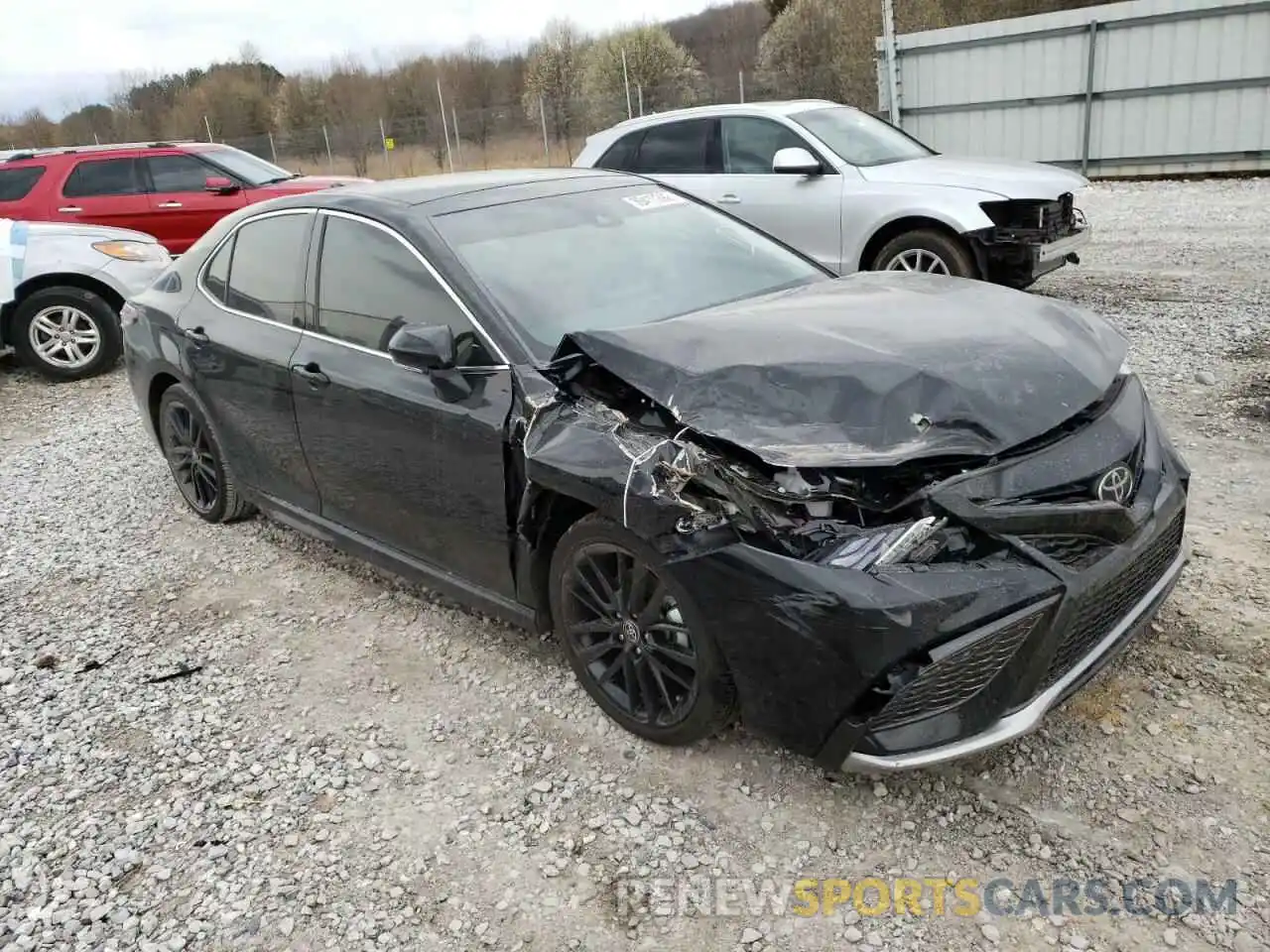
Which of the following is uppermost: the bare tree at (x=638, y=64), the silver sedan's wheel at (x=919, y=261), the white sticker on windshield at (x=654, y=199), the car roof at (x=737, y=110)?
the bare tree at (x=638, y=64)

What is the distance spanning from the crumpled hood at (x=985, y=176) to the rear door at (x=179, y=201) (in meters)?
6.80

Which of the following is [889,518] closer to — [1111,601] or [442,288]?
[1111,601]

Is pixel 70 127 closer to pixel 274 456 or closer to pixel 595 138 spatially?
pixel 595 138

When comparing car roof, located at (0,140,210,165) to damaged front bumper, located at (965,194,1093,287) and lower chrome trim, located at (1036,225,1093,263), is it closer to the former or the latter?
damaged front bumper, located at (965,194,1093,287)

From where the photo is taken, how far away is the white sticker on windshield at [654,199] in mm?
4031

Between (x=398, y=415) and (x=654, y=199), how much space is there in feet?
4.81

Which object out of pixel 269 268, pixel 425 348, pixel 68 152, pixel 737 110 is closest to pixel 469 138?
pixel 68 152

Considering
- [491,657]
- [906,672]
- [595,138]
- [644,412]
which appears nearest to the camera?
[906,672]

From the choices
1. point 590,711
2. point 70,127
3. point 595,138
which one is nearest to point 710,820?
point 590,711

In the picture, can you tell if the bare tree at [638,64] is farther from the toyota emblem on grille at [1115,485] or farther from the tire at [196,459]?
the toyota emblem on grille at [1115,485]

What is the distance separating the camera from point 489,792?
296 centimetres

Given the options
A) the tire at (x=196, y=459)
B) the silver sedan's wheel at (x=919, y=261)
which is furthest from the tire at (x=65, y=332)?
the silver sedan's wheel at (x=919, y=261)

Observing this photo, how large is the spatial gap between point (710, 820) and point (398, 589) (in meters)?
2.00

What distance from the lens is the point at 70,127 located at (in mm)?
54094
